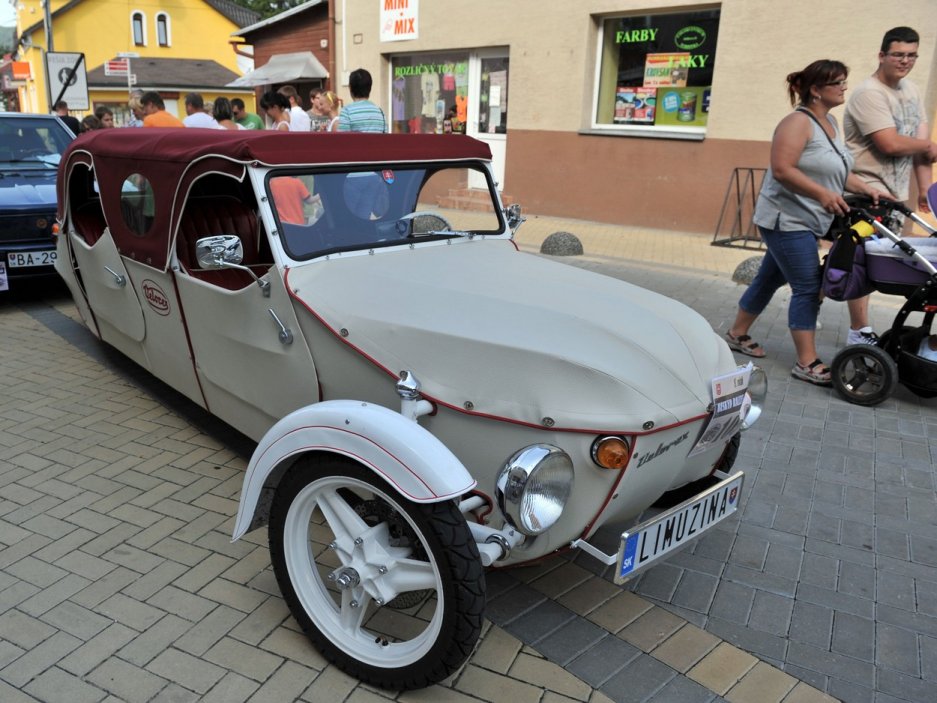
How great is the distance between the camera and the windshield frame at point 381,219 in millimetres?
3061

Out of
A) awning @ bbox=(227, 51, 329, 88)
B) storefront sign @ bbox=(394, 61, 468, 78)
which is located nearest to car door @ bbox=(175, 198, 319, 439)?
storefront sign @ bbox=(394, 61, 468, 78)

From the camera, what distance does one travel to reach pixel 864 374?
489cm

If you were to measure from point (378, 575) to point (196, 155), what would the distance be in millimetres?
2124

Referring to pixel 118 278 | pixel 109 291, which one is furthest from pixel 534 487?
pixel 109 291

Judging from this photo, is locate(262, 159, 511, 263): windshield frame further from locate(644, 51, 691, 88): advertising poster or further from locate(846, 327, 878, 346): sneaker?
locate(644, 51, 691, 88): advertising poster

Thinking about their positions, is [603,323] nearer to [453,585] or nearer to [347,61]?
[453,585]

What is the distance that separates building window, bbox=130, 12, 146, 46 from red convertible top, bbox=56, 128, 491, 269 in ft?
149

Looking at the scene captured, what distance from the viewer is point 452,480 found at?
2113 millimetres

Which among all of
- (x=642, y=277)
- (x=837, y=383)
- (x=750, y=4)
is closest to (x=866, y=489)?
(x=837, y=383)

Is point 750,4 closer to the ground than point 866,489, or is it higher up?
higher up

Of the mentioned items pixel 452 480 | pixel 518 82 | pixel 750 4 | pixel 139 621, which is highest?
pixel 750 4

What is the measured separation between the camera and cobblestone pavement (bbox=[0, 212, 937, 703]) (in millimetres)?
2438

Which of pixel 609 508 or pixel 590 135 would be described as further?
pixel 590 135

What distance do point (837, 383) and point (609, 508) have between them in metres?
3.37
